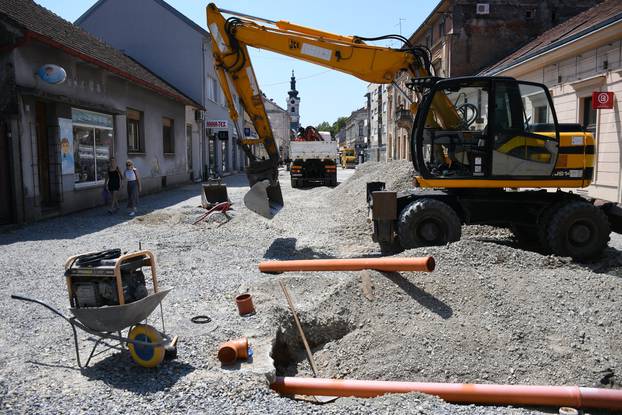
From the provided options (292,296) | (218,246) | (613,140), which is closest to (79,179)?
(218,246)

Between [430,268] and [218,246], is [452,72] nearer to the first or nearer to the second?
[218,246]

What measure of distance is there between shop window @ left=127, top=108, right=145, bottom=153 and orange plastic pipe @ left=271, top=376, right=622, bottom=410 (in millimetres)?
16212

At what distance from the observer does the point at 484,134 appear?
7984 millimetres

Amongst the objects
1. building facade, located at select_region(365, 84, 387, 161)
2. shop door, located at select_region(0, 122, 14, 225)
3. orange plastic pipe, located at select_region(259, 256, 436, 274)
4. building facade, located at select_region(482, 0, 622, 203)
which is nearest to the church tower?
building facade, located at select_region(365, 84, 387, 161)

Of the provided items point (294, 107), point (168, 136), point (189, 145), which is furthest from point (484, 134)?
point (294, 107)

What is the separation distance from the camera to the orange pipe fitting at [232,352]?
4.36 meters

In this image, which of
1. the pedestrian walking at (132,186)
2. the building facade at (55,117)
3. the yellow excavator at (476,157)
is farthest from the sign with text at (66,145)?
the yellow excavator at (476,157)

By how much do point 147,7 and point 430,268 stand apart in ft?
90.3

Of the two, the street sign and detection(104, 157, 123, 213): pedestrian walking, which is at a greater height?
the street sign

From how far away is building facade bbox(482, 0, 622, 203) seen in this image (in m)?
13.2

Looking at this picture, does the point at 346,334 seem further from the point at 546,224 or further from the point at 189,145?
the point at 189,145

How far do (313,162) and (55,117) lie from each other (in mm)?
14246

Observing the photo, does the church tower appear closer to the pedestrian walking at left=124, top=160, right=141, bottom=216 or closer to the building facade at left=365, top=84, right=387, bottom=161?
the building facade at left=365, top=84, right=387, bottom=161

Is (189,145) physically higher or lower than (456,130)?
higher
